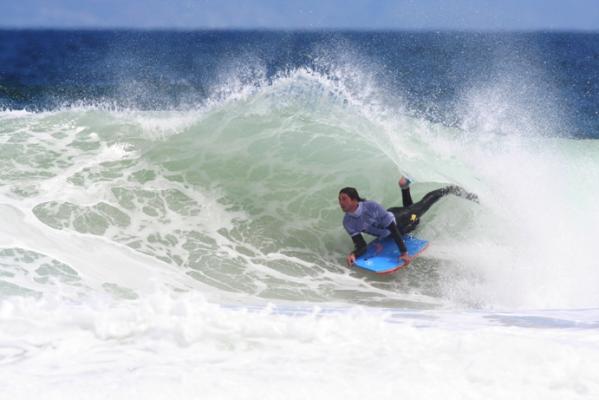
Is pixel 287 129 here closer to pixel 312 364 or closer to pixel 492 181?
pixel 492 181

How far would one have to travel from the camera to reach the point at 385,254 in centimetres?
832

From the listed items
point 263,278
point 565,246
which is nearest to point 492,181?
point 565,246


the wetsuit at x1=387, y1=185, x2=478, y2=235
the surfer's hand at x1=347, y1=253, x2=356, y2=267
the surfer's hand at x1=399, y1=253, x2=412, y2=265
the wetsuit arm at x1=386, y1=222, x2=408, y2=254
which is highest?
the wetsuit at x1=387, y1=185, x2=478, y2=235

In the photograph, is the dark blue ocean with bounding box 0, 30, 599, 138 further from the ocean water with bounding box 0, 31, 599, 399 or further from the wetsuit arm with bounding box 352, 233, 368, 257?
the wetsuit arm with bounding box 352, 233, 368, 257

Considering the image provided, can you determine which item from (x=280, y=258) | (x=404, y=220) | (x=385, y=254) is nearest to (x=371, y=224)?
(x=385, y=254)

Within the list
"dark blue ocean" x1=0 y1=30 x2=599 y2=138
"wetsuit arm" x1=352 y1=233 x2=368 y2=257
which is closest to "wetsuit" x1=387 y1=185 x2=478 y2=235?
"wetsuit arm" x1=352 y1=233 x2=368 y2=257

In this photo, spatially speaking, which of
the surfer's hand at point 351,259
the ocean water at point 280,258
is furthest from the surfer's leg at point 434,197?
the surfer's hand at point 351,259

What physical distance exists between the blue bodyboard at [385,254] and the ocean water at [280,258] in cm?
16

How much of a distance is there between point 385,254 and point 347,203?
0.92 metres

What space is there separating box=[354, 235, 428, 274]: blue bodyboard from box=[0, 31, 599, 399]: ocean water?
0.52 ft

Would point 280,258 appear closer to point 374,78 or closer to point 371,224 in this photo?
point 371,224

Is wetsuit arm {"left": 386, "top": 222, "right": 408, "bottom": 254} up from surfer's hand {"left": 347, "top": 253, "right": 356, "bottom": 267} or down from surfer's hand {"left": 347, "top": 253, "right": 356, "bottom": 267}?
up

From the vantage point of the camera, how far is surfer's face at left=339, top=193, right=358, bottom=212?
25.6ft

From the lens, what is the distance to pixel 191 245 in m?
8.70
